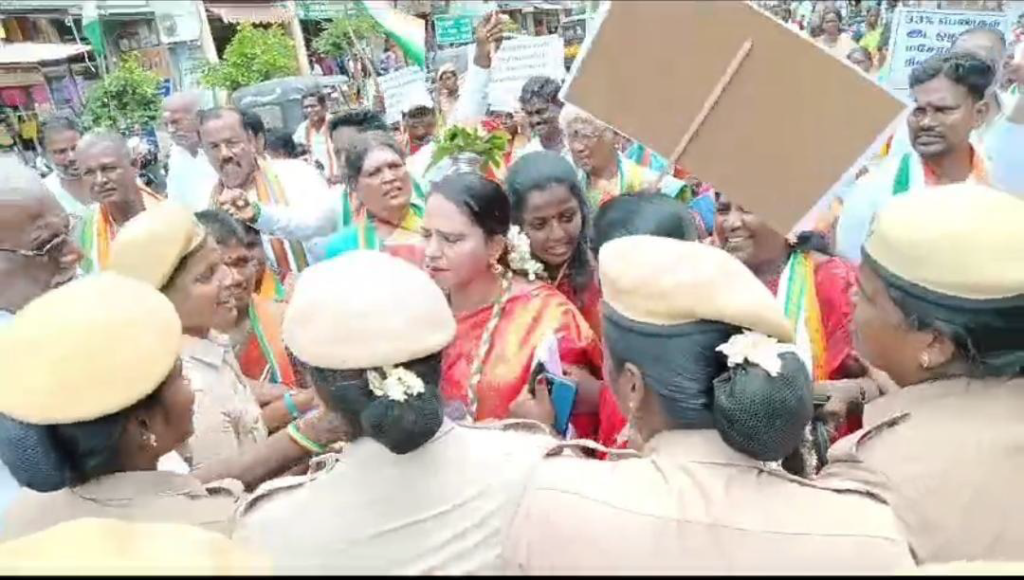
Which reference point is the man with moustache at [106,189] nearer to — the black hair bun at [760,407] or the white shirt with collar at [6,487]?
the white shirt with collar at [6,487]

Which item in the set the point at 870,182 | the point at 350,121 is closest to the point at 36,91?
the point at 350,121

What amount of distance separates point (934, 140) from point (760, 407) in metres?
2.55

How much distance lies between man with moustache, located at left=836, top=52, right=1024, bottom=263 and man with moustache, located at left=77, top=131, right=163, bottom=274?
3.24 meters

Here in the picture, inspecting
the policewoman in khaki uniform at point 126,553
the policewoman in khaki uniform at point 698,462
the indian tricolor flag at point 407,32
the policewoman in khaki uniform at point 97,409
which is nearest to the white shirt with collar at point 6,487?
the policewoman in khaki uniform at point 97,409

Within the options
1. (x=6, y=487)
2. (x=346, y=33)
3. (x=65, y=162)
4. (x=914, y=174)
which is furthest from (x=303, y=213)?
(x=346, y=33)

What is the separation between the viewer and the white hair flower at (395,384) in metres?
1.64

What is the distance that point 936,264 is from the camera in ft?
5.79

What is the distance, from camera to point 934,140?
3613 millimetres

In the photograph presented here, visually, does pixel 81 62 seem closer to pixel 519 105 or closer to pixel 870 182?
pixel 519 105

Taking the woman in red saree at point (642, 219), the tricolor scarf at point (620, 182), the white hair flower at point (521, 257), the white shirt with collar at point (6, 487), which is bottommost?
the tricolor scarf at point (620, 182)

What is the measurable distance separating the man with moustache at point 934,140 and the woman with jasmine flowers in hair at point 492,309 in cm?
132

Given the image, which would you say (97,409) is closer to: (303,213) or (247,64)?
(303,213)

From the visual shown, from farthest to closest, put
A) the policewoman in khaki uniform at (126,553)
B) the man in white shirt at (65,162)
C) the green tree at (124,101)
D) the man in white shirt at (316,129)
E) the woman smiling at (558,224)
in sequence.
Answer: the green tree at (124,101) → the man in white shirt at (316,129) → the man in white shirt at (65,162) → the woman smiling at (558,224) → the policewoman in khaki uniform at (126,553)

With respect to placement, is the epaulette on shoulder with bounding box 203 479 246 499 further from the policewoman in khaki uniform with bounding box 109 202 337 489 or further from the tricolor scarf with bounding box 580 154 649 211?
the tricolor scarf with bounding box 580 154 649 211
